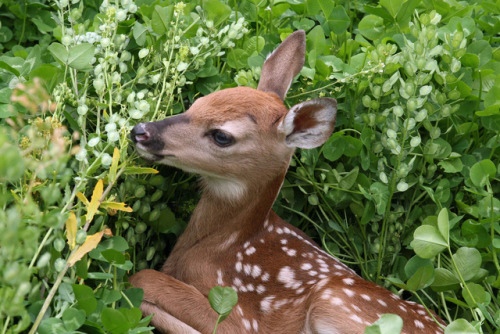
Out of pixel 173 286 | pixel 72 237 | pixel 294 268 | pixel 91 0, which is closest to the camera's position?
pixel 72 237

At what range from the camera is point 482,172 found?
2.81 m

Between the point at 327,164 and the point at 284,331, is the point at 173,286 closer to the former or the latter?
the point at 284,331

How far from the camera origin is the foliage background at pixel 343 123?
98.7 inches

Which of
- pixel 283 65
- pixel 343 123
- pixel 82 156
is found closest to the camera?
pixel 82 156

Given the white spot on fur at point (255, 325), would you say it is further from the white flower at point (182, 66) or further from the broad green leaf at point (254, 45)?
the broad green leaf at point (254, 45)

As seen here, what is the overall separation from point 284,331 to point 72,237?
36.6 inches

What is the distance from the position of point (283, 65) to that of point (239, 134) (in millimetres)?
450

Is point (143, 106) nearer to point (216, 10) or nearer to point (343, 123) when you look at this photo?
point (216, 10)

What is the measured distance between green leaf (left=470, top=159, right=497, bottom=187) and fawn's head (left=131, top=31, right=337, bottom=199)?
66 cm

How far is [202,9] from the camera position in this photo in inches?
117

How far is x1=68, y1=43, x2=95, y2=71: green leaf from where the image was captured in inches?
96.9

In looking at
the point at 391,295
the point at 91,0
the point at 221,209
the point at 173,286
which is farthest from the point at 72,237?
the point at 91,0

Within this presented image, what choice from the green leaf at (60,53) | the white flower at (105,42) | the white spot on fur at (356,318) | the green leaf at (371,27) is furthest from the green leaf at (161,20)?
the white spot on fur at (356,318)

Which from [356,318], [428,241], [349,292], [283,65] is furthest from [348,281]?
[283,65]
